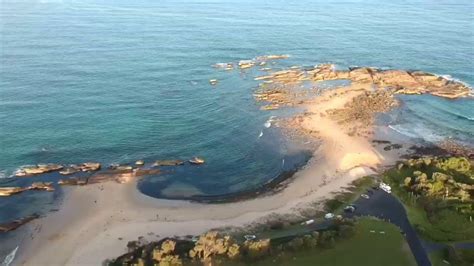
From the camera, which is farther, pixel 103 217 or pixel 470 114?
pixel 470 114

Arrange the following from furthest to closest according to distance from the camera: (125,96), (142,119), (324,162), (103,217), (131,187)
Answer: (125,96)
(142,119)
(324,162)
(131,187)
(103,217)

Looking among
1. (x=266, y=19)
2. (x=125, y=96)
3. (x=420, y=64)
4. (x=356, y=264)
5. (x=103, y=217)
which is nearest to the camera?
(x=356, y=264)

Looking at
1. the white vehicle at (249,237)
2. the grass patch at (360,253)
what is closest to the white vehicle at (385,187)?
the grass patch at (360,253)

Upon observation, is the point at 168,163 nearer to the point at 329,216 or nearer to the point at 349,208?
the point at 329,216

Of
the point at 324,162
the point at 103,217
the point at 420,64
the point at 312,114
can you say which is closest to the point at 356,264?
the point at 324,162

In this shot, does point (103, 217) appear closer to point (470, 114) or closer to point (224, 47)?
point (470, 114)

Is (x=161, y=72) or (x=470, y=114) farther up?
(x=161, y=72)

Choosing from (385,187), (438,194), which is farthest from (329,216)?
(438,194)
